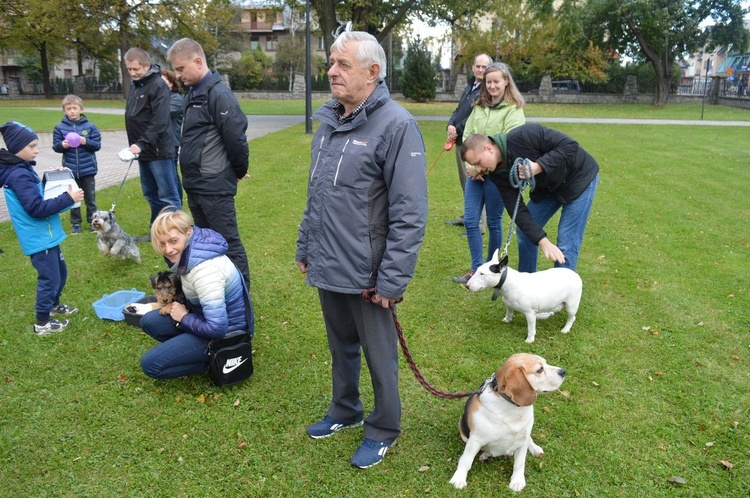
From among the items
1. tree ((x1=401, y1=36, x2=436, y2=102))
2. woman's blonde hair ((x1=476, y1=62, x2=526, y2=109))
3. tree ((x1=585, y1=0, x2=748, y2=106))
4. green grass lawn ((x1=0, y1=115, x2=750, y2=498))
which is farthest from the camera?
tree ((x1=401, y1=36, x2=436, y2=102))

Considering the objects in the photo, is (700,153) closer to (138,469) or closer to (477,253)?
(477,253)

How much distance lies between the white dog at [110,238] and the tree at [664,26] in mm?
35575

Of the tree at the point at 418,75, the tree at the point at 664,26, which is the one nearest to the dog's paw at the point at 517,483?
the tree at the point at 418,75

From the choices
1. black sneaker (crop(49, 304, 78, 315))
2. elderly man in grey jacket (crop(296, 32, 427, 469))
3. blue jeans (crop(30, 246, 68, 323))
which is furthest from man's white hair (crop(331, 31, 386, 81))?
black sneaker (crop(49, 304, 78, 315))

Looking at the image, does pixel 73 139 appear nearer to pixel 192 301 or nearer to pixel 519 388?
pixel 192 301

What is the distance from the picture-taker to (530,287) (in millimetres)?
4504

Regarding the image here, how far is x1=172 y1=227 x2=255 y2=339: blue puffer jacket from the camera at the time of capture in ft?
11.6

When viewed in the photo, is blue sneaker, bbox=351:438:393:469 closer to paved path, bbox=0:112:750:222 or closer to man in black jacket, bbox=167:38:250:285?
man in black jacket, bbox=167:38:250:285

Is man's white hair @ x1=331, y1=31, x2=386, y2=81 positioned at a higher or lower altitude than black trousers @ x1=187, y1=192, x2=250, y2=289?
higher

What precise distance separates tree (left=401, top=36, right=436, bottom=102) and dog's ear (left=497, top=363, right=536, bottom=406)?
118 ft

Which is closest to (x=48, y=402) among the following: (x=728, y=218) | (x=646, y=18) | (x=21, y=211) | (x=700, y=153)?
(x=21, y=211)

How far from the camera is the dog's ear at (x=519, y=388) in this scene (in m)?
2.80

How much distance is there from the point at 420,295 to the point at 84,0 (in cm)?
3515

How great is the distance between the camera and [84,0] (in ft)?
105
